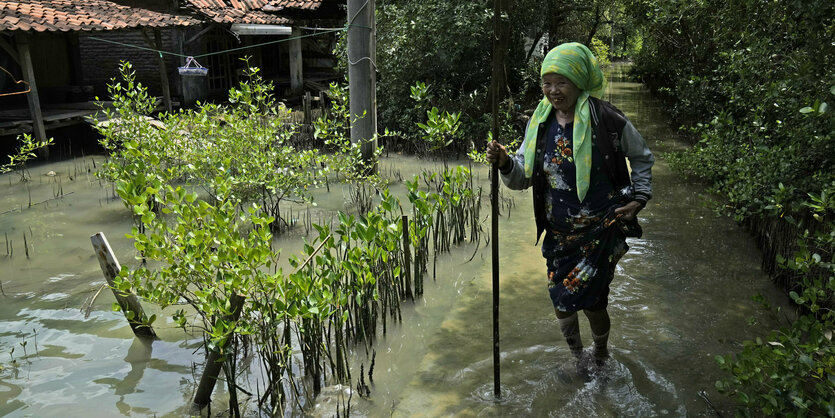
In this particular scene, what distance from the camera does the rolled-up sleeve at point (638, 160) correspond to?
121 inches

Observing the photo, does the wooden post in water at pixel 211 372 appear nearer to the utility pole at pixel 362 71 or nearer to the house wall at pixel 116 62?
the utility pole at pixel 362 71

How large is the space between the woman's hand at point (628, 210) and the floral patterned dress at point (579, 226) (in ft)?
0.16

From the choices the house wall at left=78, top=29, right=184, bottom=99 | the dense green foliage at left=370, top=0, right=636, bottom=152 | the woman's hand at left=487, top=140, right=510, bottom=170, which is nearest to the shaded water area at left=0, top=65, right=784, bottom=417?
the woman's hand at left=487, top=140, right=510, bottom=170

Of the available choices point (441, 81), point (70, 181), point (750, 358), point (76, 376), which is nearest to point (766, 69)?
point (750, 358)

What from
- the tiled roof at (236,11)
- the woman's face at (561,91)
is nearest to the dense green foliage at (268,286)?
the woman's face at (561,91)

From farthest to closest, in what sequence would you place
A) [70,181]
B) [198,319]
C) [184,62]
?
[184,62] → [70,181] → [198,319]

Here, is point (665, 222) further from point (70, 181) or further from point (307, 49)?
point (307, 49)

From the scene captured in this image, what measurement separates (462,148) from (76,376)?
7914 mm

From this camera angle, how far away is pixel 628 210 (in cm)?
305

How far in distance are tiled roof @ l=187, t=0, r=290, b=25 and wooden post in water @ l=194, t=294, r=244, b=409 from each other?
1178 cm

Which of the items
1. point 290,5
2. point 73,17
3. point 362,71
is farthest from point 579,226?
point 290,5

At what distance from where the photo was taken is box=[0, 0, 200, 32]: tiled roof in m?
9.55

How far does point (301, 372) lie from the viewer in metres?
3.69

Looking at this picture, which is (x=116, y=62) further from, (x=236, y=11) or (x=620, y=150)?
(x=620, y=150)
